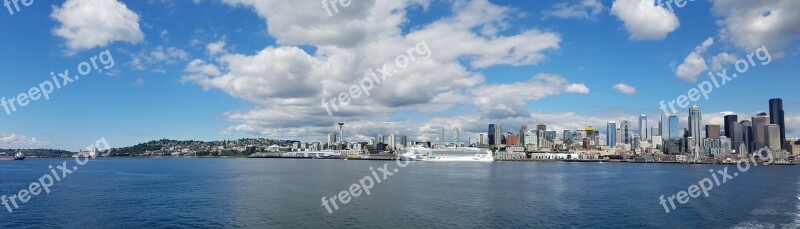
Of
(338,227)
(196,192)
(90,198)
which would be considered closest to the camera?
(338,227)

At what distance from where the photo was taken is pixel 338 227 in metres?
36.2

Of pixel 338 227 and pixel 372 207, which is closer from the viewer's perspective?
pixel 338 227

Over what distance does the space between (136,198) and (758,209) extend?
63.3 metres

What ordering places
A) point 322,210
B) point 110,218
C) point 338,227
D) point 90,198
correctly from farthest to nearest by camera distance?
point 90,198, point 322,210, point 110,218, point 338,227

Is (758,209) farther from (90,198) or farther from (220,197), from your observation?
(90,198)

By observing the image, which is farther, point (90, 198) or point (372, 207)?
point (90, 198)

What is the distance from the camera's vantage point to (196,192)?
59.5 m

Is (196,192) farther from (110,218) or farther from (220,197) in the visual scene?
(110,218)

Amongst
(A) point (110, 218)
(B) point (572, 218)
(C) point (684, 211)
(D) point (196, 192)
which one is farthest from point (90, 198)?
(C) point (684, 211)

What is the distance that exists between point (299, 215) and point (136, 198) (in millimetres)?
23115

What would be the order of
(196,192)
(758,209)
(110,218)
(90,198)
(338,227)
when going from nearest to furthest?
(338,227), (110,218), (758,209), (90,198), (196,192)

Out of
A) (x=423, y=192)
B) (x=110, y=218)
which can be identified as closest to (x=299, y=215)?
(x=110, y=218)

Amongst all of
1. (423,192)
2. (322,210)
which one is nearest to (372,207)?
(322,210)

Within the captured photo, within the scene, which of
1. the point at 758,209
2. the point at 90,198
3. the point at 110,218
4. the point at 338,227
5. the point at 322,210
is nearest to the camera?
the point at 338,227
